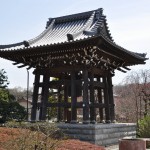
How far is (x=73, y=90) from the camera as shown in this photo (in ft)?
49.0

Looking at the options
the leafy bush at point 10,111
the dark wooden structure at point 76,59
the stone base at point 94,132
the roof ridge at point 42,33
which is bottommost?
the stone base at point 94,132

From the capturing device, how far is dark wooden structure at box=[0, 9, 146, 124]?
1400 cm

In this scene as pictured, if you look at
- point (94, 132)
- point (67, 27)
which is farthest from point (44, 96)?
point (67, 27)

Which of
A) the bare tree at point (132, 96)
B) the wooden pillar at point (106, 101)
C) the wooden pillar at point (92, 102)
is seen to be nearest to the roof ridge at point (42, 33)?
the wooden pillar at point (92, 102)

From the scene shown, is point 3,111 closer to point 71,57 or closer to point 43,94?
point 43,94

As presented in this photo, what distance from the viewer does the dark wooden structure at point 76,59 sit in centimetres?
1400

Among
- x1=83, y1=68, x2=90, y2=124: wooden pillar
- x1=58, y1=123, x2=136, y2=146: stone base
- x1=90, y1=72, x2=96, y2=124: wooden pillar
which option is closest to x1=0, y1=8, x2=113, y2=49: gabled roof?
x1=90, y1=72, x2=96, y2=124: wooden pillar

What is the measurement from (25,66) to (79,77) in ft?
10.2

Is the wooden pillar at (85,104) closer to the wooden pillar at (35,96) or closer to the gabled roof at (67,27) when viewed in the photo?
the gabled roof at (67,27)

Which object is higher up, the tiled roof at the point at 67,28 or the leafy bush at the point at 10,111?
the tiled roof at the point at 67,28

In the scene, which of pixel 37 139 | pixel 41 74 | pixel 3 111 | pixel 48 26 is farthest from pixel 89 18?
pixel 37 139

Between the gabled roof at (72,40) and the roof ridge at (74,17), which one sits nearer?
the gabled roof at (72,40)

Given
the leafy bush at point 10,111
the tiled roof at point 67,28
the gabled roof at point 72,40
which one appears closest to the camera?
the gabled roof at point 72,40

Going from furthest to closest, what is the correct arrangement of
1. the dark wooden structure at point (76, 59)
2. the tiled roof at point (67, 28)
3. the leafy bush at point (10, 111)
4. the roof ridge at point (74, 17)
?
the leafy bush at point (10, 111), the roof ridge at point (74, 17), the tiled roof at point (67, 28), the dark wooden structure at point (76, 59)
